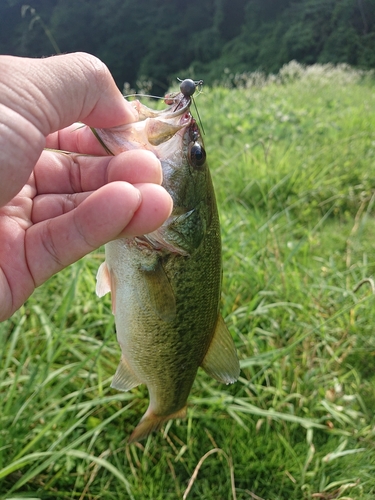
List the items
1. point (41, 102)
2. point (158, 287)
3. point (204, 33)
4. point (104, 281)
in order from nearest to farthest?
point (41, 102)
point (158, 287)
point (104, 281)
point (204, 33)

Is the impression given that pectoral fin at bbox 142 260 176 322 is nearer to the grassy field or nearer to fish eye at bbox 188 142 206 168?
fish eye at bbox 188 142 206 168

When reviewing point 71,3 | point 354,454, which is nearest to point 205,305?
point 354,454

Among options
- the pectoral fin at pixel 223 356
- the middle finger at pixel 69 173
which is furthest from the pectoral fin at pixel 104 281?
the pectoral fin at pixel 223 356

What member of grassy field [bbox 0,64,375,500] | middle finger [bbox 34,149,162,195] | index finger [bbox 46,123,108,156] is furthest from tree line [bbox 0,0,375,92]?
middle finger [bbox 34,149,162,195]

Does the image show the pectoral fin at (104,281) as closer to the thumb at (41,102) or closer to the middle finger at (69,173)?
the middle finger at (69,173)

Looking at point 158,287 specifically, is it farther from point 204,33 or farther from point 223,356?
point 204,33

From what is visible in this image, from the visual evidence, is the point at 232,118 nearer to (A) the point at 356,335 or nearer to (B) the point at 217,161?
(B) the point at 217,161

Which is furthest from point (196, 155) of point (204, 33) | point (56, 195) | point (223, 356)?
point (204, 33)
